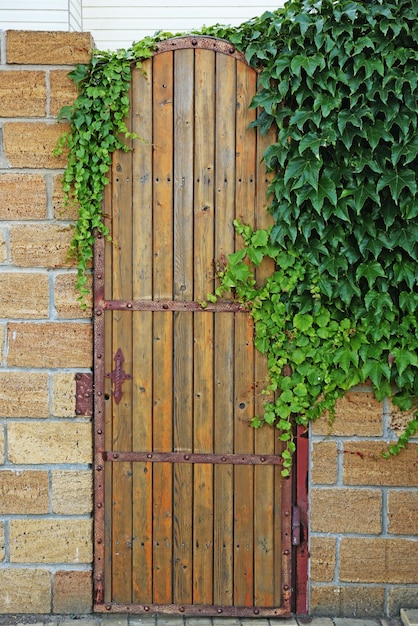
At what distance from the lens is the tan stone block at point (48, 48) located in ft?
11.8

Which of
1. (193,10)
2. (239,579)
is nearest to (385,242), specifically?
(239,579)

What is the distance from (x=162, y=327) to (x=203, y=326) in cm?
20

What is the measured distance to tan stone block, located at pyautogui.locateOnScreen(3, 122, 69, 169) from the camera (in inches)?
143

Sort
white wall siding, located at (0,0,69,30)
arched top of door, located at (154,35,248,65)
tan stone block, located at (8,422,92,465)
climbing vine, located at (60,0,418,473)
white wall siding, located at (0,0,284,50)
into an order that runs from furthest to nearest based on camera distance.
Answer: white wall siding, located at (0,0,284,50)
white wall siding, located at (0,0,69,30)
tan stone block, located at (8,422,92,465)
arched top of door, located at (154,35,248,65)
climbing vine, located at (60,0,418,473)

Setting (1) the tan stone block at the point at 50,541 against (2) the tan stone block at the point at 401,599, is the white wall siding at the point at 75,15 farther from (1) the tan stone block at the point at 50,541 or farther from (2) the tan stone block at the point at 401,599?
(2) the tan stone block at the point at 401,599

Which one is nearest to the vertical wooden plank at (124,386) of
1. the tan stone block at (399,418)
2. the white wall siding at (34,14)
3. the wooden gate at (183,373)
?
the wooden gate at (183,373)

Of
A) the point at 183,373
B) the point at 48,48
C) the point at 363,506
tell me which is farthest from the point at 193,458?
the point at 48,48

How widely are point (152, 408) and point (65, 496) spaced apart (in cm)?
59

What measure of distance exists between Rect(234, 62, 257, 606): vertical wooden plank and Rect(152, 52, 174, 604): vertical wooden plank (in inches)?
12.5


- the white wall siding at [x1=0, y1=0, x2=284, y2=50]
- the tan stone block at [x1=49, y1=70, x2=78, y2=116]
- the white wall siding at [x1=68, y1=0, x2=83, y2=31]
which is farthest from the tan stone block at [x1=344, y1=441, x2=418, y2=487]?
the white wall siding at [x1=68, y1=0, x2=83, y2=31]

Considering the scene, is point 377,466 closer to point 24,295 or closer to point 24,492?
point 24,492

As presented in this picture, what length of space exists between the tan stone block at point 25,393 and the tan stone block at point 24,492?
295 mm

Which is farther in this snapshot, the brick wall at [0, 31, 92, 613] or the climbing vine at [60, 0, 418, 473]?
the brick wall at [0, 31, 92, 613]

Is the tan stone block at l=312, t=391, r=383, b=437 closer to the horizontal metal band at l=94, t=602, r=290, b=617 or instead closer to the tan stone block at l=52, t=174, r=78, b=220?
the horizontal metal band at l=94, t=602, r=290, b=617
